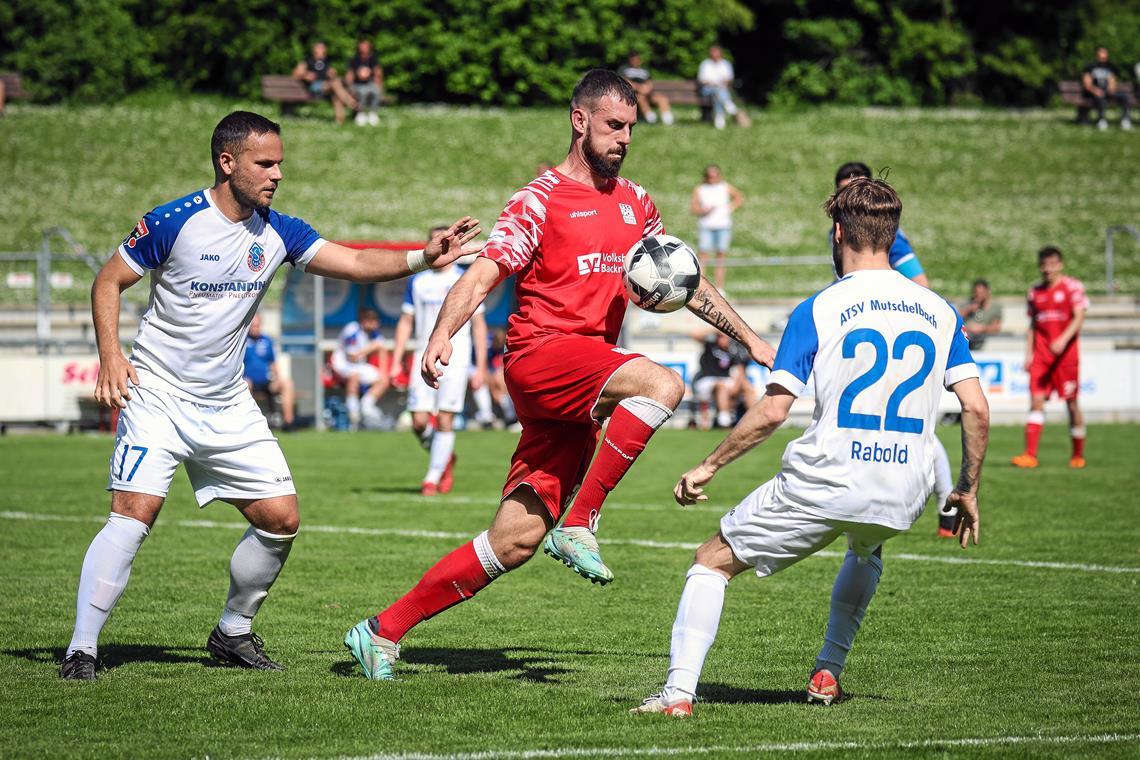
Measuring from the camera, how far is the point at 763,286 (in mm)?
28344

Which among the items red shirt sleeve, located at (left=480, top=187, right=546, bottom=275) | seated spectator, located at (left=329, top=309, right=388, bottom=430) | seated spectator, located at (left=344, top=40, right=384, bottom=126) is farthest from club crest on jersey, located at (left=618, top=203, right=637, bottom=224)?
seated spectator, located at (left=344, top=40, right=384, bottom=126)

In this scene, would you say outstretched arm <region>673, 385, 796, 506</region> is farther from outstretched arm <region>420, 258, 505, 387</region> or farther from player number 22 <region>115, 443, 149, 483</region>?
player number 22 <region>115, 443, 149, 483</region>

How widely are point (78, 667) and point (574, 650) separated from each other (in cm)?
→ 221

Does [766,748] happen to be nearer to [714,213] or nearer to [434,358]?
[434,358]

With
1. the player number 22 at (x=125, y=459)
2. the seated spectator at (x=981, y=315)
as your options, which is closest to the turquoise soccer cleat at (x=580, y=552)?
the player number 22 at (x=125, y=459)

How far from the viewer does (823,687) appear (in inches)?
225

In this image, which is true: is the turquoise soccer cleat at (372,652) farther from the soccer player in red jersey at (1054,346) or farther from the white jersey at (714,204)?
the white jersey at (714,204)

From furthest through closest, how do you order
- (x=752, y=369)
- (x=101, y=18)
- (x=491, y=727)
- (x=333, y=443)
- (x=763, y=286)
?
(x=101, y=18)
(x=763, y=286)
(x=752, y=369)
(x=333, y=443)
(x=491, y=727)

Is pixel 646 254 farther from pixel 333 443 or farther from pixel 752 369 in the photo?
pixel 752 369

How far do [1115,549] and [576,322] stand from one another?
552 cm

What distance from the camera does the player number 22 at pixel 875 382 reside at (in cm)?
524

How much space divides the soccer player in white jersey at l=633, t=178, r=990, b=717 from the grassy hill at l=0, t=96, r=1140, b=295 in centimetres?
2489

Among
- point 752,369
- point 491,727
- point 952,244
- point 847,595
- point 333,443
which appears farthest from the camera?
point 952,244

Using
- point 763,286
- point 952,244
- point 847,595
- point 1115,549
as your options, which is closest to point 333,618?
point 847,595
